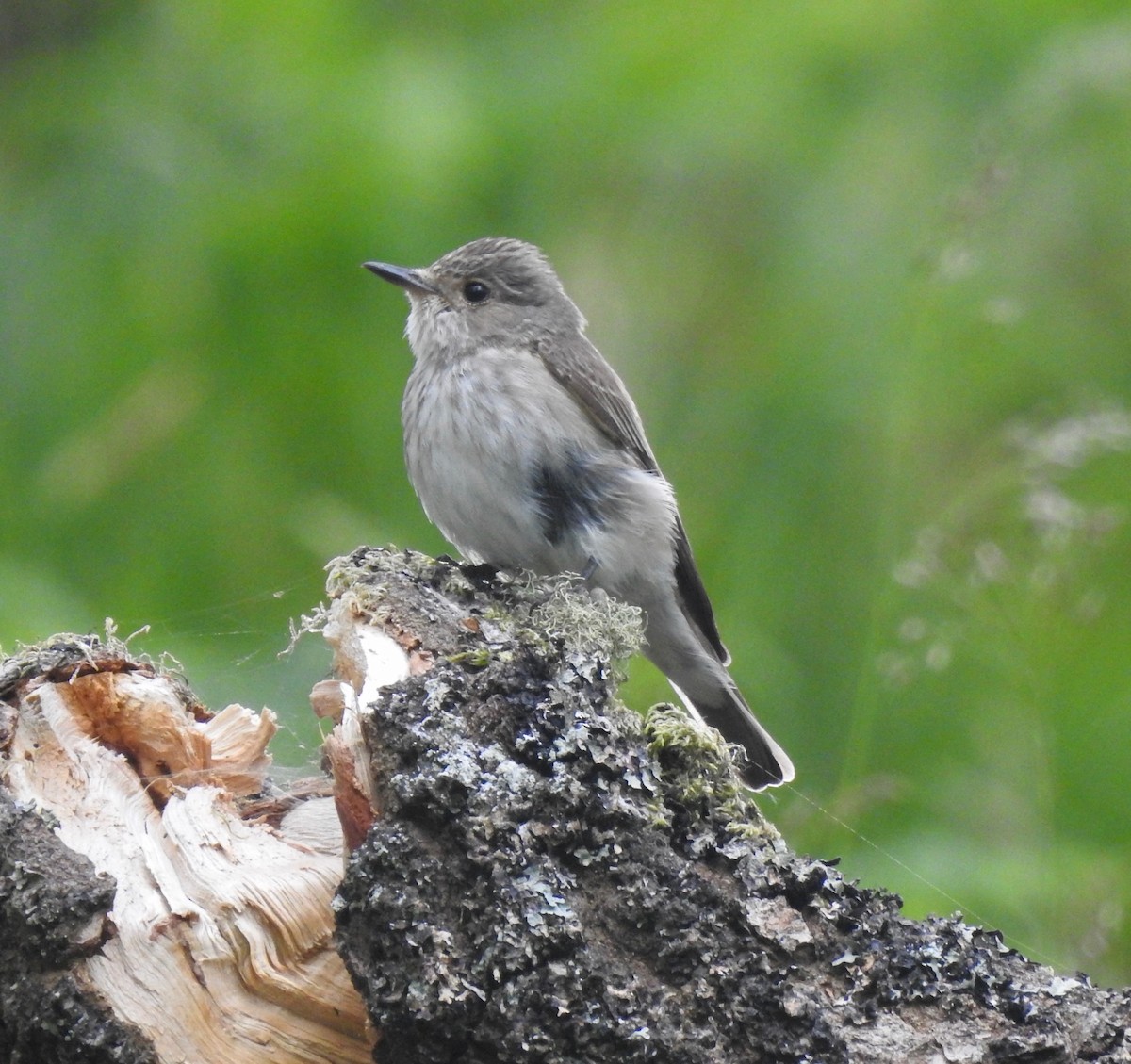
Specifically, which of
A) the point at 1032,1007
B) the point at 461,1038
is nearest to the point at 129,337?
the point at 461,1038

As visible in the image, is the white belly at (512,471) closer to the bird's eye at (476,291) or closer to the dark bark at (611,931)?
the bird's eye at (476,291)

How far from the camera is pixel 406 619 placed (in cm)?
281

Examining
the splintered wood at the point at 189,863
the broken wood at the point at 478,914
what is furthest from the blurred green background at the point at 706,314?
the broken wood at the point at 478,914

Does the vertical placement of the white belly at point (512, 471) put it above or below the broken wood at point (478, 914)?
above

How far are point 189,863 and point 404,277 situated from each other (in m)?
2.74

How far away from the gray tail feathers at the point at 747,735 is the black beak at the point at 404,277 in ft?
5.37

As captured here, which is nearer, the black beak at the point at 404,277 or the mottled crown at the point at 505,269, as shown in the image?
the black beak at the point at 404,277

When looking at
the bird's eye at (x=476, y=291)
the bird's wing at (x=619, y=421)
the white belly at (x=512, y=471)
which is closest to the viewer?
the white belly at (x=512, y=471)

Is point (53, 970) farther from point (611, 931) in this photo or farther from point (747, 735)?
point (747, 735)

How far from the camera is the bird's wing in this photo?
4.72 meters

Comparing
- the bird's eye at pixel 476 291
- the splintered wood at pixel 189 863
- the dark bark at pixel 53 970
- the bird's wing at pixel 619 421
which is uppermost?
the bird's eye at pixel 476 291

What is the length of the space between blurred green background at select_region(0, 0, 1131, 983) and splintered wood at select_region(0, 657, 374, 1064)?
1.81 m

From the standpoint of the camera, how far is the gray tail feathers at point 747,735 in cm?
439

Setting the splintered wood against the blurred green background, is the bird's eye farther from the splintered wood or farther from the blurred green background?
the splintered wood
